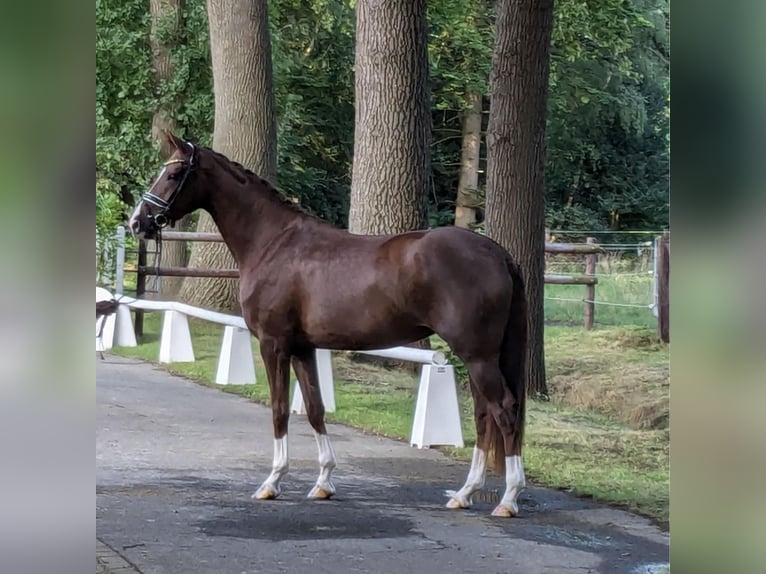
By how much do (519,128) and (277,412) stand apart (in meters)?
1.99

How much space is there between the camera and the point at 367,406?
17.0ft

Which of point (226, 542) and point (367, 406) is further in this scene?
point (367, 406)

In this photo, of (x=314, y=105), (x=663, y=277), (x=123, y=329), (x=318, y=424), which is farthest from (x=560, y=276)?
(x=123, y=329)

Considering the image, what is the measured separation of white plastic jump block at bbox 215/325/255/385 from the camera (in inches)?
200

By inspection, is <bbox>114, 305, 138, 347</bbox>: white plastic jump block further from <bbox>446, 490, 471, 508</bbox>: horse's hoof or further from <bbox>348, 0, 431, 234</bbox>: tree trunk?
<bbox>446, 490, 471, 508</bbox>: horse's hoof

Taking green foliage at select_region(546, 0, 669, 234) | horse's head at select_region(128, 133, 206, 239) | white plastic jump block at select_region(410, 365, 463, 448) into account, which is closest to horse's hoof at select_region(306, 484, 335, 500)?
white plastic jump block at select_region(410, 365, 463, 448)

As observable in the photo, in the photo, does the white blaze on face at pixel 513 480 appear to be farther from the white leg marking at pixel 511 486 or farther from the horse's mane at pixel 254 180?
the horse's mane at pixel 254 180

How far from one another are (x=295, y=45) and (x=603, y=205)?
187 cm

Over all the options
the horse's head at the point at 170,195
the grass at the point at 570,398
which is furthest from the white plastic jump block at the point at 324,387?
the horse's head at the point at 170,195

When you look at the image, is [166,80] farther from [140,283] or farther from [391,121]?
[391,121]
